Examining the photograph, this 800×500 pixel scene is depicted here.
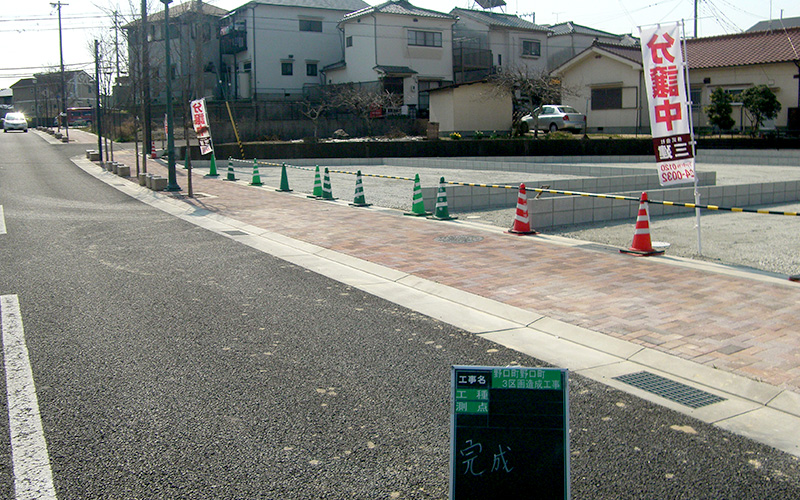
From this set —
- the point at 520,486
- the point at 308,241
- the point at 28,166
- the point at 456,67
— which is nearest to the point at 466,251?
the point at 308,241

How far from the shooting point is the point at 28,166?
2888 centimetres

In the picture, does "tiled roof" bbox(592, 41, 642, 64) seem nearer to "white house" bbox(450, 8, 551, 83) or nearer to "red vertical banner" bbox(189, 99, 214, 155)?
"white house" bbox(450, 8, 551, 83)

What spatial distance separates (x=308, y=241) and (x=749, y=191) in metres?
10.9

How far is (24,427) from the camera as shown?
4.35 meters

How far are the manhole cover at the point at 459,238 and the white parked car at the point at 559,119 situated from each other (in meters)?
26.7

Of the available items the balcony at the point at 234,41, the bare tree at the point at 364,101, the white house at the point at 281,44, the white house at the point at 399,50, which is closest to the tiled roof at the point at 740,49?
the white house at the point at 399,50

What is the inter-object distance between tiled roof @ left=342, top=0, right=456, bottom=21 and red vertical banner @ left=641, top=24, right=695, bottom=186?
126 ft

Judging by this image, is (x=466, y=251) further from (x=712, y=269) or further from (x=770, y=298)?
(x=770, y=298)

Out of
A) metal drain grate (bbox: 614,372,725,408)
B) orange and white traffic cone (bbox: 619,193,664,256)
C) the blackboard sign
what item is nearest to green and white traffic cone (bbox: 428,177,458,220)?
orange and white traffic cone (bbox: 619,193,664,256)

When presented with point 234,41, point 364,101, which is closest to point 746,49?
point 364,101

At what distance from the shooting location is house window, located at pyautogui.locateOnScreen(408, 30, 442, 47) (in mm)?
47938

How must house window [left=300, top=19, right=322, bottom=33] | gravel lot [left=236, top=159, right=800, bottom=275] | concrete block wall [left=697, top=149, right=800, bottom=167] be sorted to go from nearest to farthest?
gravel lot [left=236, top=159, right=800, bottom=275] → concrete block wall [left=697, top=149, right=800, bottom=167] → house window [left=300, top=19, right=322, bottom=33]

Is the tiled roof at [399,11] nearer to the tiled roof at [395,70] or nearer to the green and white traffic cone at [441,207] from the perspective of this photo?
the tiled roof at [395,70]

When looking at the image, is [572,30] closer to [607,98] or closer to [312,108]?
[607,98]
